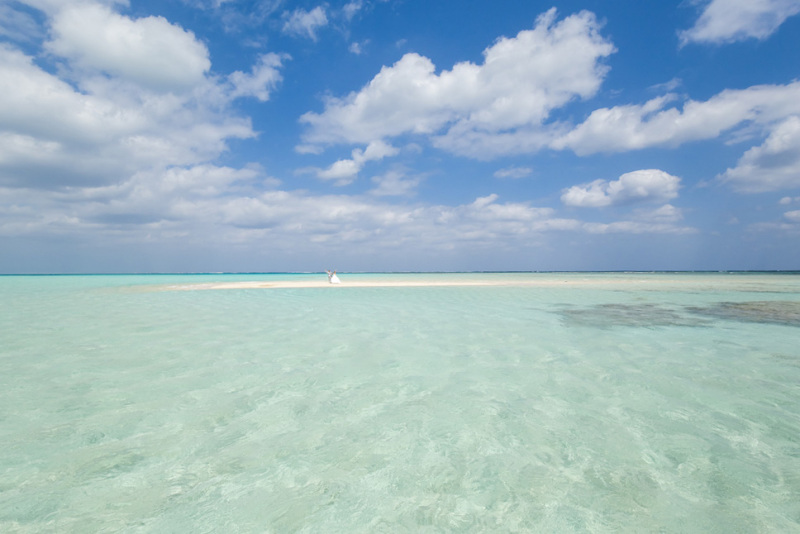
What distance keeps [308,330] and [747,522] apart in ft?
37.9

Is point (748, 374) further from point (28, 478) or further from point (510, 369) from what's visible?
point (28, 478)

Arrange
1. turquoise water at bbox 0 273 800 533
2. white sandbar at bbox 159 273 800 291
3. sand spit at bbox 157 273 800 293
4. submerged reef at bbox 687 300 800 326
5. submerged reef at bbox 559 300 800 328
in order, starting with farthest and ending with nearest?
white sandbar at bbox 159 273 800 291, sand spit at bbox 157 273 800 293, submerged reef at bbox 687 300 800 326, submerged reef at bbox 559 300 800 328, turquoise water at bbox 0 273 800 533

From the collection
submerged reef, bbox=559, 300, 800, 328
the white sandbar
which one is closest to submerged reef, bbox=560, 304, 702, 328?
submerged reef, bbox=559, 300, 800, 328

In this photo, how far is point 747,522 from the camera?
10.8ft

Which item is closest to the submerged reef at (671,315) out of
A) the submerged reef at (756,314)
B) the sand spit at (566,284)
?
the submerged reef at (756,314)

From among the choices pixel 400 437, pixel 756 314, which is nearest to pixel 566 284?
pixel 756 314

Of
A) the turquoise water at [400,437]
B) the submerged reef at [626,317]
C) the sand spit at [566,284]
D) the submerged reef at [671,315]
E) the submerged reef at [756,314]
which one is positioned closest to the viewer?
the turquoise water at [400,437]

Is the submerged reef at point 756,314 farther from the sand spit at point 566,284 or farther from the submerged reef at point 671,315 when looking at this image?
A: the sand spit at point 566,284

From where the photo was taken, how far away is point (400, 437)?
4.96 m

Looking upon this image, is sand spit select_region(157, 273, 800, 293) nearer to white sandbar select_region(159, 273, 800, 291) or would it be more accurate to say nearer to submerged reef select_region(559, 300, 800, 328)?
white sandbar select_region(159, 273, 800, 291)

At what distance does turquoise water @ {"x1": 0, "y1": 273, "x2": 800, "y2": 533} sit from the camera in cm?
343

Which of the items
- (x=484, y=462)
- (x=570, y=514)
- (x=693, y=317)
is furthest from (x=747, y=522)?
(x=693, y=317)

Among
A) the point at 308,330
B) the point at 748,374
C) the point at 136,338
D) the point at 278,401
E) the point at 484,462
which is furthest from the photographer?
the point at 308,330

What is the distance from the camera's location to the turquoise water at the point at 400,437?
3428 mm
